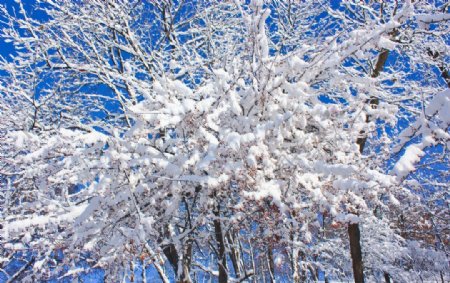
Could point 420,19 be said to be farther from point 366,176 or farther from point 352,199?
point 352,199

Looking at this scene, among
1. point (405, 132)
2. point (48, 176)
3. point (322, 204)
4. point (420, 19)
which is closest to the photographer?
point (405, 132)

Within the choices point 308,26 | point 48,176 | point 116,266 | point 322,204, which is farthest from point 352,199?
point 308,26

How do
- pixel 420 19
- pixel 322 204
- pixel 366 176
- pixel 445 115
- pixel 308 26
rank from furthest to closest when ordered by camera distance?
pixel 308 26 < pixel 322 204 < pixel 366 176 < pixel 420 19 < pixel 445 115

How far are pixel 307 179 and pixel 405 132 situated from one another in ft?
3.52

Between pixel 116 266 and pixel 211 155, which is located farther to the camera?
pixel 116 266

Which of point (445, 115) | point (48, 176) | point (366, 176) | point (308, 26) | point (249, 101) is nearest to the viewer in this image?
point (445, 115)

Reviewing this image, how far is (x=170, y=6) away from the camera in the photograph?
7.14 metres

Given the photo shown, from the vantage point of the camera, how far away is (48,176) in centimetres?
375

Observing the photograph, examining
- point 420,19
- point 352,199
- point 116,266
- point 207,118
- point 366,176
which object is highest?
point 420,19

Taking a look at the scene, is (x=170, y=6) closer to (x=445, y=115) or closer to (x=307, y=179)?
(x=307, y=179)

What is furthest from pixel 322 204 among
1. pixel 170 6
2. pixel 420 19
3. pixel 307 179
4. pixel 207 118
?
pixel 170 6

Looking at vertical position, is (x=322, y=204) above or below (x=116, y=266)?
above

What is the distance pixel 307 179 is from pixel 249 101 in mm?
942

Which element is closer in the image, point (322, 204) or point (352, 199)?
point (322, 204)
